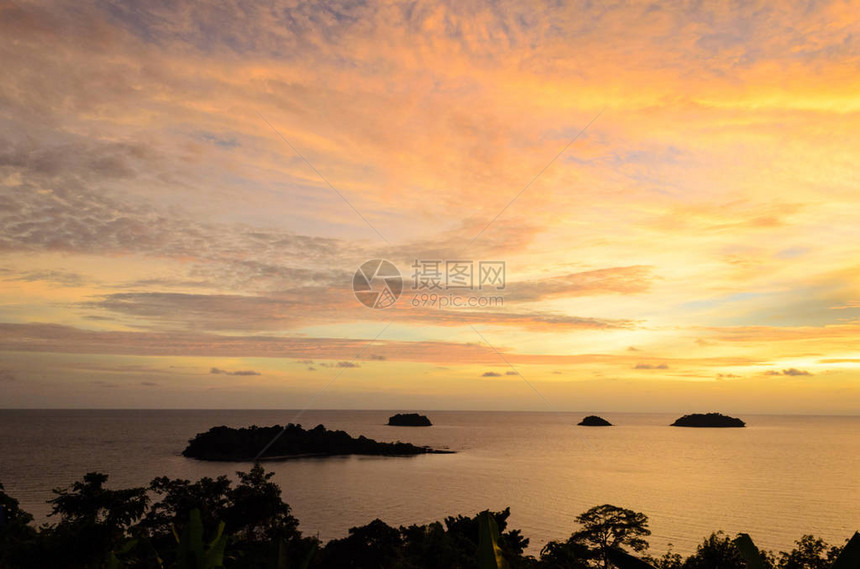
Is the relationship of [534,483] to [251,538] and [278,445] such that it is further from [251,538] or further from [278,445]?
[251,538]

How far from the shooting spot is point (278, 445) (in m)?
130

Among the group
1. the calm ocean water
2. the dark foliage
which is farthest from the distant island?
the dark foliage

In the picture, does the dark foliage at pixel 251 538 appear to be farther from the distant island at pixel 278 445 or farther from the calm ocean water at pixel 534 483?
the distant island at pixel 278 445

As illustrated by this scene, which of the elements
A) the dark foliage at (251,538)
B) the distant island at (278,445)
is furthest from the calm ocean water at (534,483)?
the dark foliage at (251,538)

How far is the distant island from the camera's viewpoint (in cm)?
12319

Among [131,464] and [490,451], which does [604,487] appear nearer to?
[490,451]

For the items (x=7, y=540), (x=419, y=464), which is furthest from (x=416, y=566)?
(x=419, y=464)

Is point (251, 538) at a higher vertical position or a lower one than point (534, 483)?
higher

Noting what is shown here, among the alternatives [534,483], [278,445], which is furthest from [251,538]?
[278,445]

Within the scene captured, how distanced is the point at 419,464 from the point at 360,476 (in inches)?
820

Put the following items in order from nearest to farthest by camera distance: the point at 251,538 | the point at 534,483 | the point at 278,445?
the point at 251,538 → the point at 534,483 → the point at 278,445

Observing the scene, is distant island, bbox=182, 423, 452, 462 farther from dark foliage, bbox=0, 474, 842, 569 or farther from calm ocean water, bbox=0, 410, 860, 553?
dark foliage, bbox=0, 474, 842, 569

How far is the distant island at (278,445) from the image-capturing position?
12319 cm

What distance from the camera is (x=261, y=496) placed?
1183 inches
